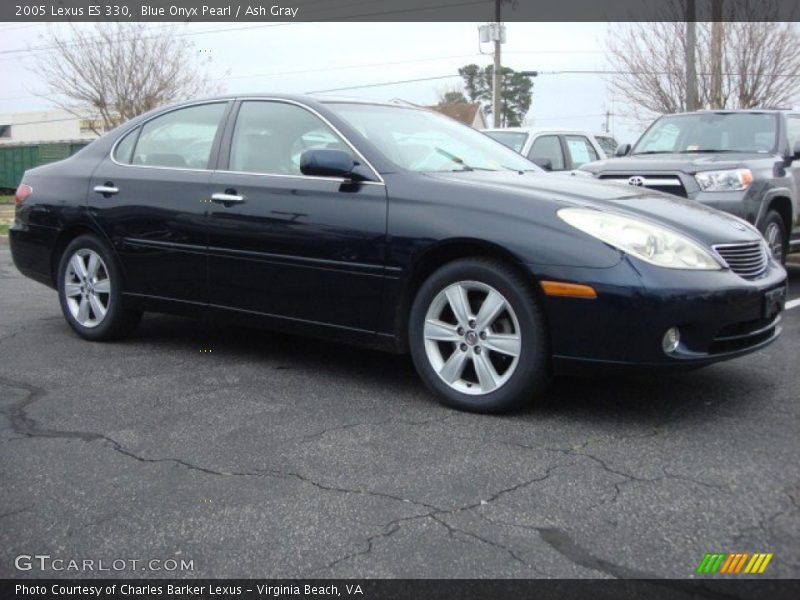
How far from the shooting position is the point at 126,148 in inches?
227

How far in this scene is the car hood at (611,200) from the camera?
161 inches

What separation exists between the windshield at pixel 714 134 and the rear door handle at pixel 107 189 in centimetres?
537

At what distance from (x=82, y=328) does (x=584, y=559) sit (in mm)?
4196

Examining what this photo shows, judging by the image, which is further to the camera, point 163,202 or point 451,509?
point 163,202

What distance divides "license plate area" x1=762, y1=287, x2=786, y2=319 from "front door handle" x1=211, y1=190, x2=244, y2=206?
9.19 feet

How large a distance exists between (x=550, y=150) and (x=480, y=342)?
26.9 feet

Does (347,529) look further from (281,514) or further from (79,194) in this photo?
(79,194)

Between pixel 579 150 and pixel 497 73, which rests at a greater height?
pixel 497 73

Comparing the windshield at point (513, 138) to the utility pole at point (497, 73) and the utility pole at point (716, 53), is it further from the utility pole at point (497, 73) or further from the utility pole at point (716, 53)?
the utility pole at point (497, 73)

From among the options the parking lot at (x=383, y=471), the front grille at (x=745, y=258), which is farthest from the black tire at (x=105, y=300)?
the front grille at (x=745, y=258)

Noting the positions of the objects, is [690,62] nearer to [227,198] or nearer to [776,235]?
[776,235]

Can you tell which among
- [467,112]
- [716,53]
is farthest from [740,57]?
[467,112]

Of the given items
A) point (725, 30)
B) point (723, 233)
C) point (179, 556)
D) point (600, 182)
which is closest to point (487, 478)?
point (179, 556)
